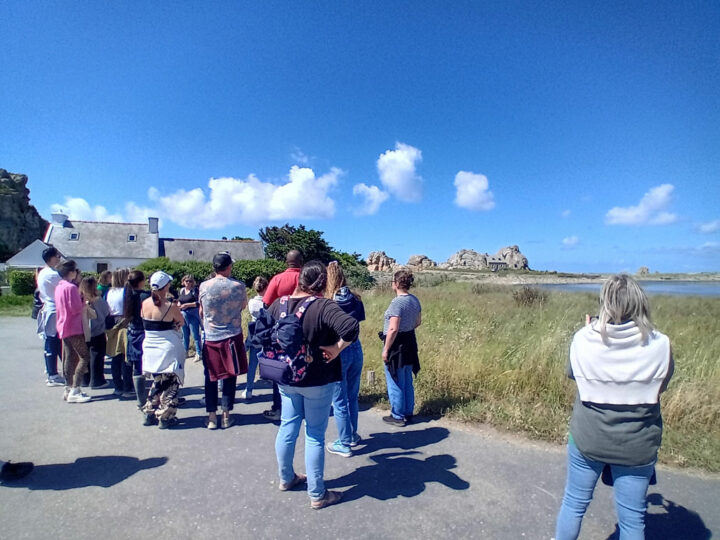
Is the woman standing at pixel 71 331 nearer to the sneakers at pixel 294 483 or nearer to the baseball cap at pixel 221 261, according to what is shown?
the baseball cap at pixel 221 261

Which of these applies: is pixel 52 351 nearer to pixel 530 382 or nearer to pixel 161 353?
pixel 161 353

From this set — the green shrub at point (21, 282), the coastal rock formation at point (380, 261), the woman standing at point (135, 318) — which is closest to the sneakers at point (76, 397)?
the woman standing at point (135, 318)

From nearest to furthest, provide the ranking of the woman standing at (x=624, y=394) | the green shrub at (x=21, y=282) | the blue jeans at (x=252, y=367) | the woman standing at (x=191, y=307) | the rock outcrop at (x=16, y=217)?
the woman standing at (x=624, y=394) < the blue jeans at (x=252, y=367) < the woman standing at (x=191, y=307) < the green shrub at (x=21, y=282) < the rock outcrop at (x=16, y=217)

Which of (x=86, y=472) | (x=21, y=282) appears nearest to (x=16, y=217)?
(x=21, y=282)

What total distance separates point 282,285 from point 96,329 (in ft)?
11.0

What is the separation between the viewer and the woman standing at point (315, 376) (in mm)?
2838

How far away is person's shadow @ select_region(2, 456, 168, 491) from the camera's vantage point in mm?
3301

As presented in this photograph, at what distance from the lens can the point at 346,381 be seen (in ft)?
13.3

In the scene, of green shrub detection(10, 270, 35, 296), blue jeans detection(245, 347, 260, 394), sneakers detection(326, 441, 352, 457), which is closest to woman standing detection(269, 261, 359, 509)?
sneakers detection(326, 441, 352, 457)

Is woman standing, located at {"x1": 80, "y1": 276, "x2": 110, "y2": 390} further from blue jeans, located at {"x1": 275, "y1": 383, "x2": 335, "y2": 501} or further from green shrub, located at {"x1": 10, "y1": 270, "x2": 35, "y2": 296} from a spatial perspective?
green shrub, located at {"x1": 10, "y1": 270, "x2": 35, "y2": 296}

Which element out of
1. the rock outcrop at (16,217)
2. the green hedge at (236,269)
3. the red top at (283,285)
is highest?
the rock outcrop at (16,217)

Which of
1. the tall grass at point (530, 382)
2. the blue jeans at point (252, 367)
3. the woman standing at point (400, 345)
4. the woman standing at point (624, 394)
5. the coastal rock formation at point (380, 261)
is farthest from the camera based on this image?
the coastal rock formation at point (380, 261)

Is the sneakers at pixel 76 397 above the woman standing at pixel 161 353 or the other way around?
the other way around

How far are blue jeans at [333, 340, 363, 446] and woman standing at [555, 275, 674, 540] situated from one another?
2161 millimetres
